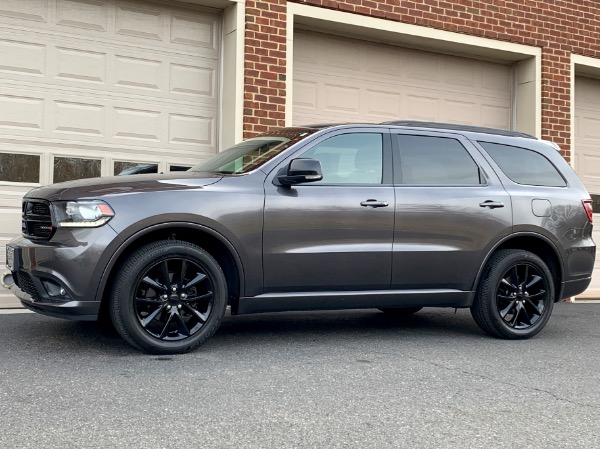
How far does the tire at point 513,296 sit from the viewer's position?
6652 mm

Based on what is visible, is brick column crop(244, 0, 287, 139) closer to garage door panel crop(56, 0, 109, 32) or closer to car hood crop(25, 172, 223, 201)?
garage door panel crop(56, 0, 109, 32)

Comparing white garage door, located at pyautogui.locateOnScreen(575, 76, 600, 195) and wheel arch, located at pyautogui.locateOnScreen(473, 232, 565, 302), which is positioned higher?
white garage door, located at pyautogui.locateOnScreen(575, 76, 600, 195)

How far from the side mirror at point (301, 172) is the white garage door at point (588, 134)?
7.59 metres

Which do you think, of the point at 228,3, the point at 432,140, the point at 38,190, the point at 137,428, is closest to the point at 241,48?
the point at 228,3

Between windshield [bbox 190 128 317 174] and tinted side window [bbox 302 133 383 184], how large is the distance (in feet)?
0.64

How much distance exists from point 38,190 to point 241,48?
165 inches

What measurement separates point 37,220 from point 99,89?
3.62 meters

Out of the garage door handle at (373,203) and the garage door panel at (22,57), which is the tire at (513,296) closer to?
the garage door handle at (373,203)

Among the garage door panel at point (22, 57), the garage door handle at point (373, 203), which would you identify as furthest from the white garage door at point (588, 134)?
the garage door panel at point (22, 57)

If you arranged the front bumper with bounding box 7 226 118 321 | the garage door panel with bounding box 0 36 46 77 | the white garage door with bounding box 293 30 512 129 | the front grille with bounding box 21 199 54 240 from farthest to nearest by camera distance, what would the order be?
the white garage door with bounding box 293 30 512 129 < the garage door panel with bounding box 0 36 46 77 < the front grille with bounding box 21 199 54 240 < the front bumper with bounding box 7 226 118 321

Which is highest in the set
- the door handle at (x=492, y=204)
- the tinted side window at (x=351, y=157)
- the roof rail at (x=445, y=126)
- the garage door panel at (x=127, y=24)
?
the garage door panel at (x=127, y=24)

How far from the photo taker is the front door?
5.87 meters

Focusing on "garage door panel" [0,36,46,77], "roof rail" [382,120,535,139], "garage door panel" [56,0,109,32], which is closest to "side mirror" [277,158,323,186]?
"roof rail" [382,120,535,139]

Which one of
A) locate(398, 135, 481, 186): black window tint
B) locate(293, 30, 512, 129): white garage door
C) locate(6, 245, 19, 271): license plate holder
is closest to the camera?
locate(6, 245, 19, 271): license plate holder
